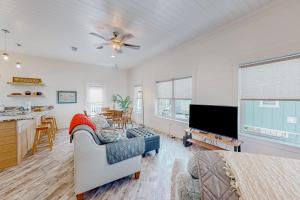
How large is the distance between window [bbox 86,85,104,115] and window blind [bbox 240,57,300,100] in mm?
6216

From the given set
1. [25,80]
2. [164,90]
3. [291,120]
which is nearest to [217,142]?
[291,120]

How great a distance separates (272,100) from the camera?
2.62 m

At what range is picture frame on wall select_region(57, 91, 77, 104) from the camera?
613cm

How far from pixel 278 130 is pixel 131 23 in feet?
11.9

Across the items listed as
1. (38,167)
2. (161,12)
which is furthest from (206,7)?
(38,167)

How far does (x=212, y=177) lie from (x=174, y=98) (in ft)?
13.6

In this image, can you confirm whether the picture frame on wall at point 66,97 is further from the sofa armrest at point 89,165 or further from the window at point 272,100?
the window at point 272,100

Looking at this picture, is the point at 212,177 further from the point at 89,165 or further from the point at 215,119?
the point at 215,119

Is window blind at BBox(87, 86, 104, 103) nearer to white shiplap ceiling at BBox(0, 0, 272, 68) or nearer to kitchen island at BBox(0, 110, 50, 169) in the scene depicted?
white shiplap ceiling at BBox(0, 0, 272, 68)

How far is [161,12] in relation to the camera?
279cm

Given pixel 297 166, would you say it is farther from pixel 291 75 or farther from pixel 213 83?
pixel 213 83

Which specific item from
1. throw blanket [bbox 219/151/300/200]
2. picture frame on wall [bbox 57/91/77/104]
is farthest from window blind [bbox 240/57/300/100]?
picture frame on wall [bbox 57/91/77/104]

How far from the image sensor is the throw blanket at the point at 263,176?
0.77m

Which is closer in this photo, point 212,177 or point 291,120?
point 212,177
